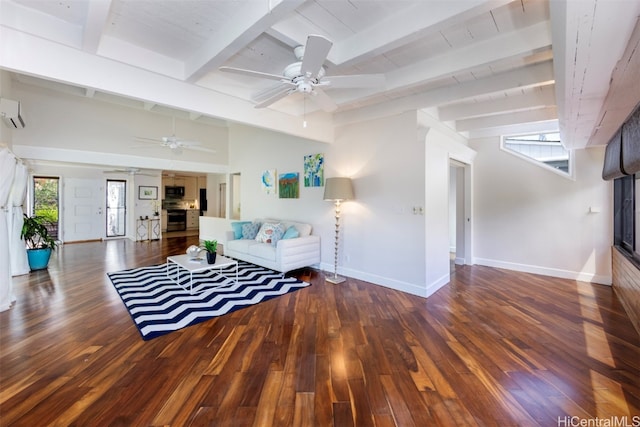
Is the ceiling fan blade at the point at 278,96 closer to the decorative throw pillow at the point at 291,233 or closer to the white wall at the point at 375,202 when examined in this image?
the white wall at the point at 375,202

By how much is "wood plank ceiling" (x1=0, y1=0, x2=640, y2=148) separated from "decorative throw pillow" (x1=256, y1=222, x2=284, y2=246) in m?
2.47

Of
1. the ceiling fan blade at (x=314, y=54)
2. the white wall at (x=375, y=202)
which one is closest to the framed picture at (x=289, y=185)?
the white wall at (x=375, y=202)

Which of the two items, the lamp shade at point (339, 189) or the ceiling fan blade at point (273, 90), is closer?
the ceiling fan blade at point (273, 90)

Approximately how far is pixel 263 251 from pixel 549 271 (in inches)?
197

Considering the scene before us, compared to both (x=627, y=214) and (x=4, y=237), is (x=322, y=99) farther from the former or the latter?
(x=627, y=214)

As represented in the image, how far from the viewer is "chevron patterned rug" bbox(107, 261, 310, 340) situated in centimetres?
294

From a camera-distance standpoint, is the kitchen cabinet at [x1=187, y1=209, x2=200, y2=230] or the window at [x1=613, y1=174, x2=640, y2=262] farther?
the kitchen cabinet at [x1=187, y1=209, x2=200, y2=230]

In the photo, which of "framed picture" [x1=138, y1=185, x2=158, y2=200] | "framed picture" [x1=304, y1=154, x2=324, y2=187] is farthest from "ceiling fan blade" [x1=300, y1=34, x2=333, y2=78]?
"framed picture" [x1=138, y1=185, x2=158, y2=200]

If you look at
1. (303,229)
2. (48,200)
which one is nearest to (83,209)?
(48,200)

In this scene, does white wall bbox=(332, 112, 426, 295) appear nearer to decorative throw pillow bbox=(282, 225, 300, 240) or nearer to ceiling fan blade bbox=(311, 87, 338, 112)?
decorative throw pillow bbox=(282, 225, 300, 240)

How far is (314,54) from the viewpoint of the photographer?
1.90 meters

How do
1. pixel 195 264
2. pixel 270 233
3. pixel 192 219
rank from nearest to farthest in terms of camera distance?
1. pixel 195 264
2. pixel 270 233
3. pixel 192 219

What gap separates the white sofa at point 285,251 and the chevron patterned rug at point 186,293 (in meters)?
0.21

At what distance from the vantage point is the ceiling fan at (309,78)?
6.36ft
